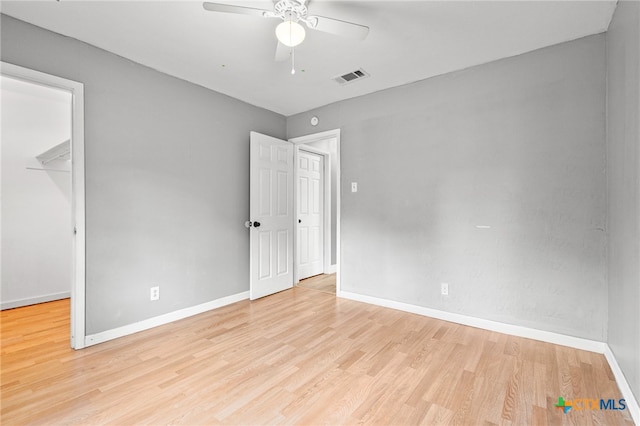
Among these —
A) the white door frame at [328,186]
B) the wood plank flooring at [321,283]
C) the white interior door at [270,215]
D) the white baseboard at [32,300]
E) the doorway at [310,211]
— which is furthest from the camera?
the doorway at [310,211]

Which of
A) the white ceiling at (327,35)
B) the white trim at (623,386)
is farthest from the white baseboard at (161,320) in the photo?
the white trim at (623,386)

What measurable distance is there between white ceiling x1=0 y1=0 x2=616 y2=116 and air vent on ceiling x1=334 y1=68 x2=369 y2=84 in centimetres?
7

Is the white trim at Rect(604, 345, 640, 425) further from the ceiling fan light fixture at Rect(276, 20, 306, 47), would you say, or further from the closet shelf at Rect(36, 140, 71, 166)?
the closet shelf at Rect(36, 140, 71, 166)

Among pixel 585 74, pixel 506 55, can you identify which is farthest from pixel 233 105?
pixel 585 74

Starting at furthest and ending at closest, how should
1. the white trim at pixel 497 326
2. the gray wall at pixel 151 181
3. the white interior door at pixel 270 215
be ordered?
1. the white interior door at pixel 270 215
2. the gray wall at pixel 151 181
3. the white trim at pixel 497 326

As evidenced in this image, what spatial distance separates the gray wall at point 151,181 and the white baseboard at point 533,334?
74.0 inches

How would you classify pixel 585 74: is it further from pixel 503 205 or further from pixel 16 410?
pixel 16 410

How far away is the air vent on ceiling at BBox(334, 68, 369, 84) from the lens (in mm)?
3015

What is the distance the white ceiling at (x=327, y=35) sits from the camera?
2.04 m

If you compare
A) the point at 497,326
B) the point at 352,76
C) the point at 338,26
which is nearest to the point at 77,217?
the point at 338,26

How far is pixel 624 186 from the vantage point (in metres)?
1.85

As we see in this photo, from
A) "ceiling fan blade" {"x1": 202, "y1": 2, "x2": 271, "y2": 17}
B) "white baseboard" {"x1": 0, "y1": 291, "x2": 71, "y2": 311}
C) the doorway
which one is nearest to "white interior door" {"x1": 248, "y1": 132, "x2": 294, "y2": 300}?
the doorway

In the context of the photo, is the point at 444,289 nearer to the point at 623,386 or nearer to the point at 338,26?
the point at 623,386

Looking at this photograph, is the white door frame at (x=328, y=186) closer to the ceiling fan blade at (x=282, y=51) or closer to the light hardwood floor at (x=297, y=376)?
the light hardwood floor at (x=297, y=376)
